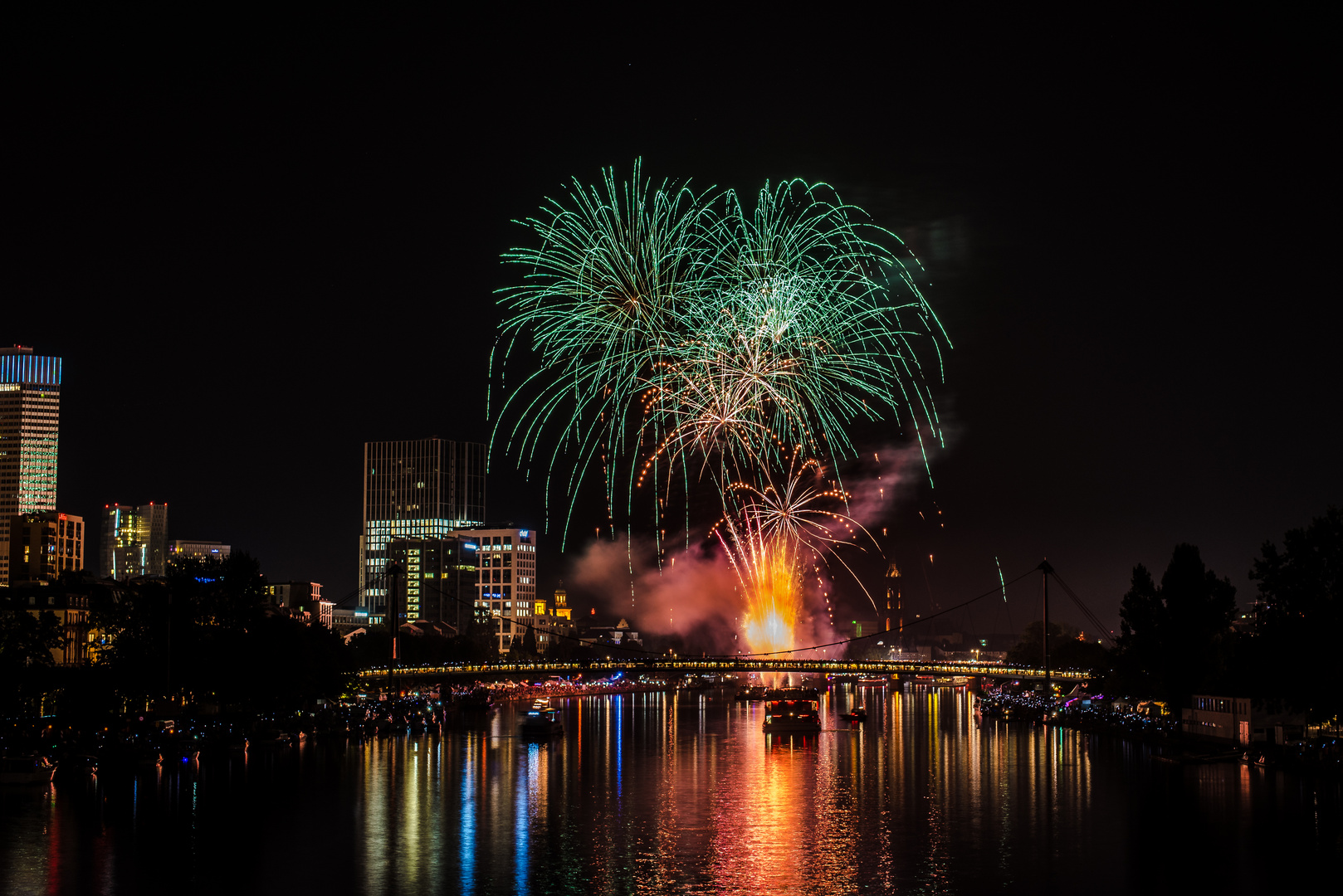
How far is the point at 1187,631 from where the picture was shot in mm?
96250

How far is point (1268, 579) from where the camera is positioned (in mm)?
72812

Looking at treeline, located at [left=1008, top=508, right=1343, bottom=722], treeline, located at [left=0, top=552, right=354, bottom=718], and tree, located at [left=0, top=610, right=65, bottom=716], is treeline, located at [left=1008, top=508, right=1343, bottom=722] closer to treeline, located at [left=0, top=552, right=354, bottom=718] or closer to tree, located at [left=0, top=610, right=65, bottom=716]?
→ treeline, located at [left=0, top=552, right=354, bottom=718]

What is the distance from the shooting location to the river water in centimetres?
3809

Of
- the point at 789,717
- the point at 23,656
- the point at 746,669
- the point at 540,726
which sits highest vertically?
the point at 23,656

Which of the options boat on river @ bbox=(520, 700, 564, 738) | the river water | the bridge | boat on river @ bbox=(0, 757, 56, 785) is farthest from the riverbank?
boat on river @ bbox=(0, 757, 56, 785)

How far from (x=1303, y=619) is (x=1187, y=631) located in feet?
86.7

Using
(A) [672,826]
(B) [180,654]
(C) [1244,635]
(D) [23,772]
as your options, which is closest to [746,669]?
(C) [1244,635]

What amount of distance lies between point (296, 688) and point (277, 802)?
49.5 meters

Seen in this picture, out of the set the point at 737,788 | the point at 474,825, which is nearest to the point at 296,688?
the point at 737,788

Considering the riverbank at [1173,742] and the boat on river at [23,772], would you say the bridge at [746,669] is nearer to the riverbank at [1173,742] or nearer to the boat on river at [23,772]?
the riverbank at [1173,742]

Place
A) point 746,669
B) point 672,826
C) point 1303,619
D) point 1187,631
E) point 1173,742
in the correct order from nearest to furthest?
point 672,826
point 1303,619
point 1173,742
point 1187,631
point 746,669

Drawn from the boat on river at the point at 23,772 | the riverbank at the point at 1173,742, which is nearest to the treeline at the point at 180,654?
the boat on river at the point at 23,772

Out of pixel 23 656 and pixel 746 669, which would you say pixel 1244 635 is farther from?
pixel 23 656

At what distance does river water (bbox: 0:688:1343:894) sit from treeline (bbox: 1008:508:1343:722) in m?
5.57
